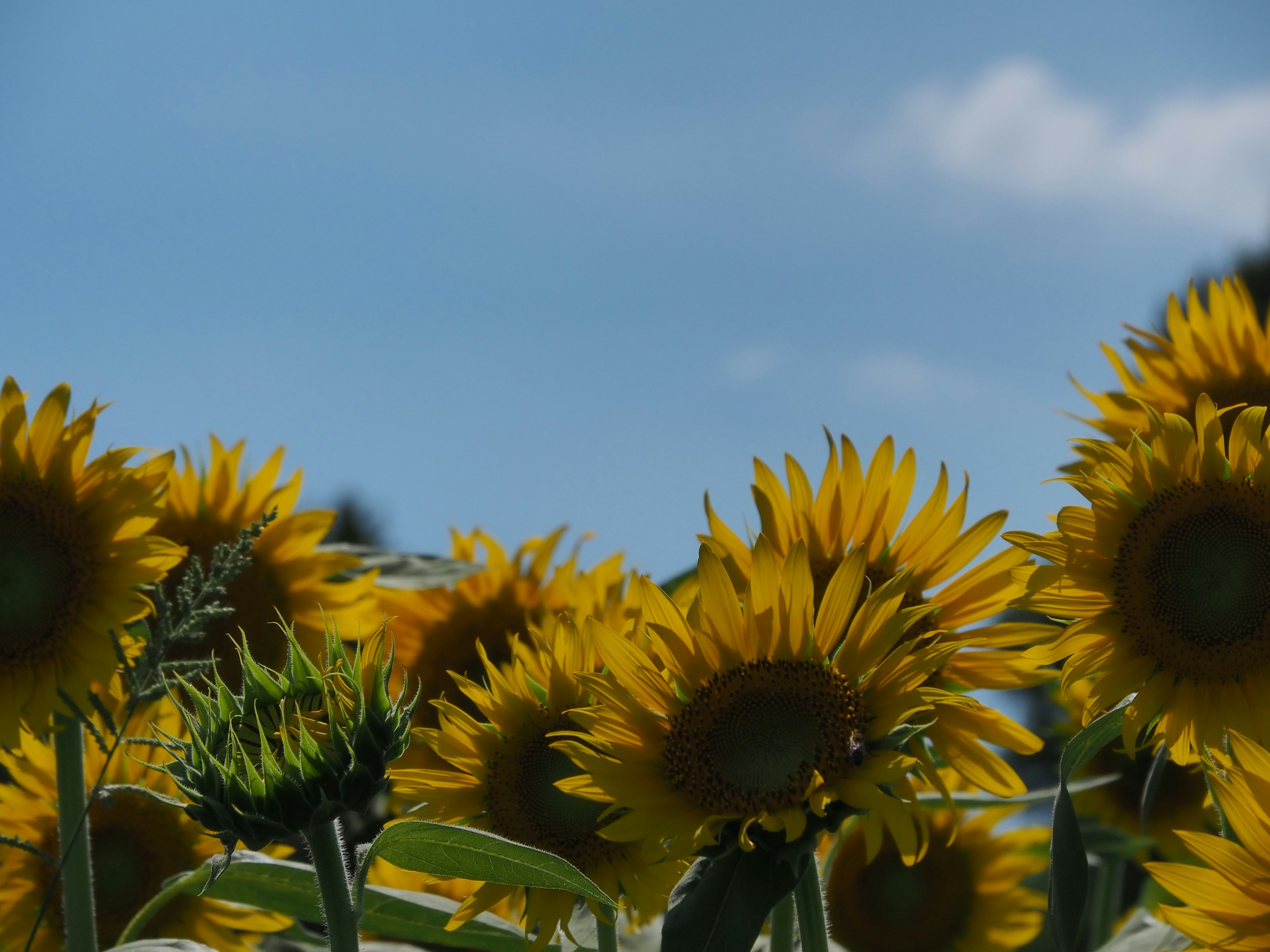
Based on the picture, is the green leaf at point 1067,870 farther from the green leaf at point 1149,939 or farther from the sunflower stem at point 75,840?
the sunflower stem at point 75,840

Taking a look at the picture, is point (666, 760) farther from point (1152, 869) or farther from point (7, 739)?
point (7, 739)

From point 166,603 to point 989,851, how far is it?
91.8 inches

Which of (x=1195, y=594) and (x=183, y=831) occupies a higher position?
(x=1195, y=594)

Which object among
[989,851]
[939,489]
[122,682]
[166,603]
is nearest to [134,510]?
[122,682]

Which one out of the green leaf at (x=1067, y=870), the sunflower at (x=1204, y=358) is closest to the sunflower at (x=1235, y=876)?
the green leaf at (x=1067, y=870)

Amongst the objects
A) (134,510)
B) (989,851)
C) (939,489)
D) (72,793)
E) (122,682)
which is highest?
(939,489)

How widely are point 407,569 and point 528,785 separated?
995 millimetres

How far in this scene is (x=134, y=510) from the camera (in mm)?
1970

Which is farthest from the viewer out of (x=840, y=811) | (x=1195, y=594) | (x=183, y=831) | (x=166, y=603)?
(x=183, y=831)

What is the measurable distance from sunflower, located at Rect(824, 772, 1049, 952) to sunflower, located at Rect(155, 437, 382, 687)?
1.28 meters

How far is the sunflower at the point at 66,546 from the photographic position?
1.93 meters

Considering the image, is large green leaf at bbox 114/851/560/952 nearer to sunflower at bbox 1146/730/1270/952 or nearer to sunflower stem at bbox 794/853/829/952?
sunflower stem at bbox 794/853/829/952

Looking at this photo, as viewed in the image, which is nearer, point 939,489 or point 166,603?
point 166,603

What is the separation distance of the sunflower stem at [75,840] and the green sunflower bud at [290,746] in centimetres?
71
